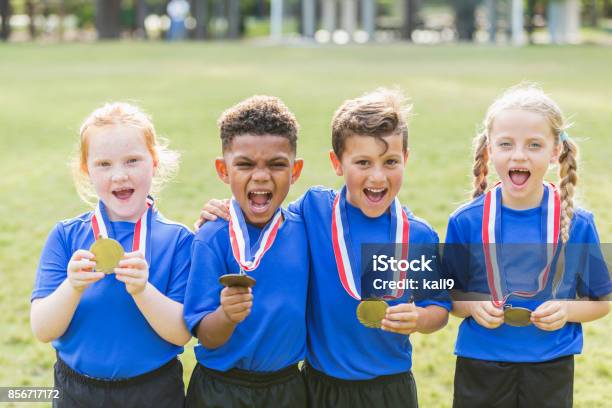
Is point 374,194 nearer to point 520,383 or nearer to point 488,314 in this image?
point 488,314

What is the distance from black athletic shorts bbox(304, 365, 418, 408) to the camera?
294 centimetres

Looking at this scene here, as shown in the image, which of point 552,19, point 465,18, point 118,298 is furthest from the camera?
point 465,18

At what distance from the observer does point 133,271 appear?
8.72 ft

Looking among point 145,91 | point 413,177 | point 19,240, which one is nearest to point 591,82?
point 145,91

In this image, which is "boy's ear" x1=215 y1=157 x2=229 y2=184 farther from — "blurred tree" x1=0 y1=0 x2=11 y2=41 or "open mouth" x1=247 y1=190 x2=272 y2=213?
"blurred tree" x1=0 y1=0 x2=11 y2=41

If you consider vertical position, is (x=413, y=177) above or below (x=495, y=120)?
below

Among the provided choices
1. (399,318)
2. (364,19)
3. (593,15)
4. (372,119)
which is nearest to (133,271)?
(399,318)

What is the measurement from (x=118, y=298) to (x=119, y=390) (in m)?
0.31

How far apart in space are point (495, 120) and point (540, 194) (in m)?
0.31

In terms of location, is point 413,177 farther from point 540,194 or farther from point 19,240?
point 540,194

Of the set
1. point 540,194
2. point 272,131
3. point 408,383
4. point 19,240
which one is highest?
point 272,131

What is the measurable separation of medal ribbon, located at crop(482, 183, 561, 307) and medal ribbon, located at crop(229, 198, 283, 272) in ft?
2.37

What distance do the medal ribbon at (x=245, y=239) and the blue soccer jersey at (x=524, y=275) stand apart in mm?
620

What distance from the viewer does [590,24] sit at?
182ft
